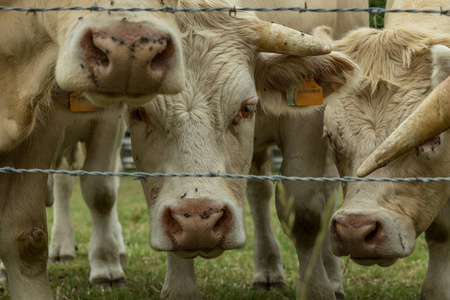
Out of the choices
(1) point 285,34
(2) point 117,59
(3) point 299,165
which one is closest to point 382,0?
(3) point 299,165

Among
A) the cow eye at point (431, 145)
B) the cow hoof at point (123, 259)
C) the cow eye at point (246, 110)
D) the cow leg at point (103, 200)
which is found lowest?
the cow hoof at point (123, 259)

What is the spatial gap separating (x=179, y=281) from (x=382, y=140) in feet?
5.48

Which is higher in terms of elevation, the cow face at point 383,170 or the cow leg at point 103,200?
the cow face at point 383,170

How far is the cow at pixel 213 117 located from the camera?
3.65 meters

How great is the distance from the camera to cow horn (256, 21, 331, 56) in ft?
12.9

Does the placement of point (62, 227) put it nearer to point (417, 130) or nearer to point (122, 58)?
point (417, 130)

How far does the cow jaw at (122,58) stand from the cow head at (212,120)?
0.85 m

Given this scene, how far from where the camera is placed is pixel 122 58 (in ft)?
9.18

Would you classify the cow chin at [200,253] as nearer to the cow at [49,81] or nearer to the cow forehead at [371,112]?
the cow at [49,81]

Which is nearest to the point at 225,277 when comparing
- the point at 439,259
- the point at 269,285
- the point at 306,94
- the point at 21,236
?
the point at 269,285

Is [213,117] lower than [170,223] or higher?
higher

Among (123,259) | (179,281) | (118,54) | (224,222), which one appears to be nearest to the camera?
(118,54)

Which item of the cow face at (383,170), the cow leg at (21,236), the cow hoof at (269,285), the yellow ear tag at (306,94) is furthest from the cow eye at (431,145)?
the cow hoof at (269,285)

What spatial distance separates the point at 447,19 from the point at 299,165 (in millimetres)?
1390
